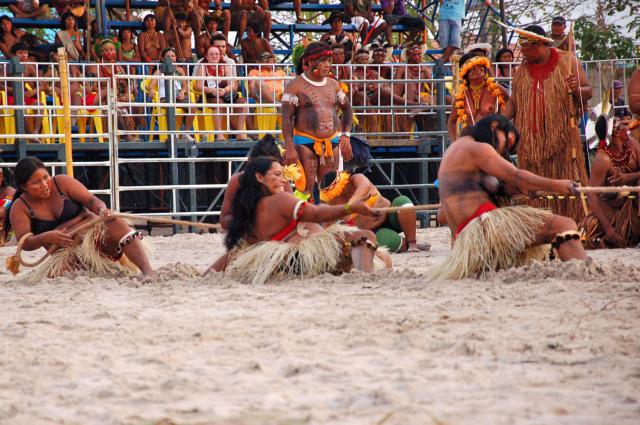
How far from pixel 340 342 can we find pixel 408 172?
9349 mm

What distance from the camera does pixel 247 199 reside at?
6227 millimetres

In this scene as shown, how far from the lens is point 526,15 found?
20.4m

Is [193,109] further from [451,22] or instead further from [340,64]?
[451,22]

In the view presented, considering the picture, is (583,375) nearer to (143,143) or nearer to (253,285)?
(253,285)

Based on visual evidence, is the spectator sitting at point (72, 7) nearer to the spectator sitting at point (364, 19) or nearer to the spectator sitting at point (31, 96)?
the spectator sitting at point (31, 96)

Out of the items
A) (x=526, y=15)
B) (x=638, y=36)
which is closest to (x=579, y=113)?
(x=638, y=36)

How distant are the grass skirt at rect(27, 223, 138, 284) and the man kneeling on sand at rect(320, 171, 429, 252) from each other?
1.61 meters

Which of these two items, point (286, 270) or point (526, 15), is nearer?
point (286, 270)

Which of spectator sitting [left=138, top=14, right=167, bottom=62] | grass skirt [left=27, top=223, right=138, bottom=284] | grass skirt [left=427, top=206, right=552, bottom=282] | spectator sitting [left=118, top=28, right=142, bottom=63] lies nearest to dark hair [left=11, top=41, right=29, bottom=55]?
spectator sitting [left=118, top=28, right=142, bottom=63]

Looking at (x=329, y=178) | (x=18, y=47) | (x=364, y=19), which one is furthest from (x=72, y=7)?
(x=329, y=178)

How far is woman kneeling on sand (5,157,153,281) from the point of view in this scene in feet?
21.8

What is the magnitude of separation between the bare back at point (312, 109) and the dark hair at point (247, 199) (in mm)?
2127

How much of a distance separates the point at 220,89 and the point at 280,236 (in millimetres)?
5557

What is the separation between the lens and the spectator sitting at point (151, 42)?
12.7 metres
